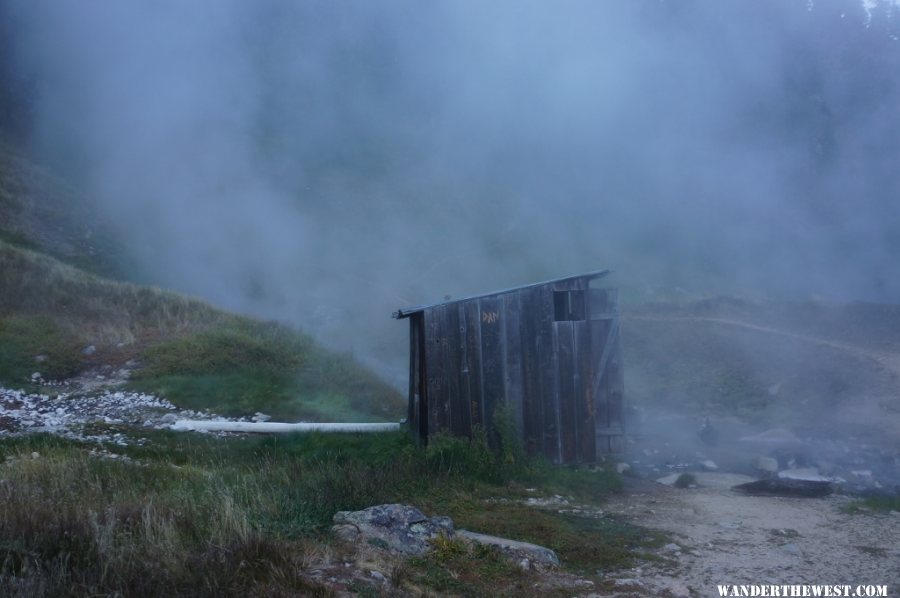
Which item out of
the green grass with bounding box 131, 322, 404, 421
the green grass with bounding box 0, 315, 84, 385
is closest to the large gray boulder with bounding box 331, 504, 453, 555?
the green grass with bounding box 131, 322, 404, 421

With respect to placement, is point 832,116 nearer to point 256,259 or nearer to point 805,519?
point 256,259

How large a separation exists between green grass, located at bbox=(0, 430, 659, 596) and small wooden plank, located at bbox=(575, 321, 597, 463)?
66 cm

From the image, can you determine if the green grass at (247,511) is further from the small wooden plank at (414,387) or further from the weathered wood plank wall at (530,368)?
the weathered wood plank wall at (530,368)

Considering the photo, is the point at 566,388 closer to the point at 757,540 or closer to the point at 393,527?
the point at 757,540

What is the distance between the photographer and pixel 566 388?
35.7 feet

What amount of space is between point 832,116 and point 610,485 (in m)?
30.1

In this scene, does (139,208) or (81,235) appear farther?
(139,208)

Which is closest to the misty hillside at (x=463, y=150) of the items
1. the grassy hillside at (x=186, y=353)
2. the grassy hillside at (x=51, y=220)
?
the grassy hillside at (x=51, y=220)

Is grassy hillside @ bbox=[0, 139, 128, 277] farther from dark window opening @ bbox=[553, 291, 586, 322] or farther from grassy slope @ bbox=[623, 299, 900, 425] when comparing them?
dark window opening @ bbox=[553, 291, 586, 322]

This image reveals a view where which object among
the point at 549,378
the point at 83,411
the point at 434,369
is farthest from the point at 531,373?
the point at 83,411

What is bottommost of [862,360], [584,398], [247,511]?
[247,511]

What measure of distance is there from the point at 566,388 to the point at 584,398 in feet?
0.95

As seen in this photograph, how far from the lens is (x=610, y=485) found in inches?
390

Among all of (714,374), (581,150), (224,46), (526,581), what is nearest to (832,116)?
(581,150)
